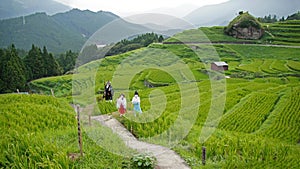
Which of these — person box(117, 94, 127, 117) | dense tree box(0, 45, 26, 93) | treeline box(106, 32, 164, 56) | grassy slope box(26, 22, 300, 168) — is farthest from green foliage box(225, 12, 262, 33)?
person box(117, 94, 127, 117)

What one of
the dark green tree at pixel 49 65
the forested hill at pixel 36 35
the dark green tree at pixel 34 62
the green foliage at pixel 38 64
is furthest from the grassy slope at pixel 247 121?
the forested hill at pixel 36 35

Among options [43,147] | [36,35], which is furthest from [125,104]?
[36,35]

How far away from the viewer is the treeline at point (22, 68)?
31875 millimetres

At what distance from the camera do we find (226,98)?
65.3 ft

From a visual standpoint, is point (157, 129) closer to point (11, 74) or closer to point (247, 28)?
point (11, 74)

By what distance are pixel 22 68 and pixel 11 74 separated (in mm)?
4051

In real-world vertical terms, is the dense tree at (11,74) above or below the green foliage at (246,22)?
below

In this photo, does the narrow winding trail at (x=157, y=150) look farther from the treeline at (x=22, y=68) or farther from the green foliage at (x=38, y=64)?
the green foliage at (x=38, y=64)

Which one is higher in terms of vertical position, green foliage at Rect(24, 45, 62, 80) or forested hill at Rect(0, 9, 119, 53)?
forested hill at Rect(0, 9, 119, 53)

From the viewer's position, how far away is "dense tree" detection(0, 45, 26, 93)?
3141 centimetres

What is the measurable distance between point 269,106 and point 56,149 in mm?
14769

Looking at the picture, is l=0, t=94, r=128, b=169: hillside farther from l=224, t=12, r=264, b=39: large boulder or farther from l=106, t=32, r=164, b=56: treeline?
l=106, t=32, r=164, b=56: treeline

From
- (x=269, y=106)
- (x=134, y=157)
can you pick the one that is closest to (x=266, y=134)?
(x=269, y=106)

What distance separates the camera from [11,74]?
32.2 metres
